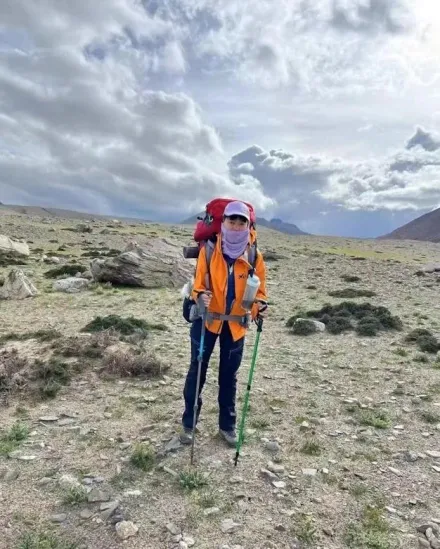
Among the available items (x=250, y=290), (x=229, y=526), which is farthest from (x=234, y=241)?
(x=229, y=526)

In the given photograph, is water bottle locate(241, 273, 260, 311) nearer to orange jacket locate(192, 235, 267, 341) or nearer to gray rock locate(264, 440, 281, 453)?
orange jacket locate(192, 235, 267, 341)

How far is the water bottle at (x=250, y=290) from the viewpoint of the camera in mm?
6297

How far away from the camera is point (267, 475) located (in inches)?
244

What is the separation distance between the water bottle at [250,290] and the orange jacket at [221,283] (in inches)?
3.4

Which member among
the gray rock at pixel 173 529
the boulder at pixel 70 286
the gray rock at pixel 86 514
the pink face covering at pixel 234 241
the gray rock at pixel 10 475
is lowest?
the gray rock at pixel 10 475

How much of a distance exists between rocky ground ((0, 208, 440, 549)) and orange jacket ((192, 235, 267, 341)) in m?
1.89

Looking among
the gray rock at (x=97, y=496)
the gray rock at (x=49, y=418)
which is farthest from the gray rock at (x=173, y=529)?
the gray rock at (x=49, y=418)

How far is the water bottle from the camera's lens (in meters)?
6.30

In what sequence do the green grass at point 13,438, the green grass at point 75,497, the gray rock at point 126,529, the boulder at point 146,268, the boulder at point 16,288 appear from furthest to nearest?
the boulder at point 146,268
the boulder at point 16,288
the green grass at point 13,438
the green grass at point 75,497
the gray rock at point 126,529

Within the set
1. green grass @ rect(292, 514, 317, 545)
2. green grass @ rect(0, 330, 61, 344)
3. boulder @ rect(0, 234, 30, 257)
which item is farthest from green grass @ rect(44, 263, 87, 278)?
green grass @ rect(292, 514, 317, 545)

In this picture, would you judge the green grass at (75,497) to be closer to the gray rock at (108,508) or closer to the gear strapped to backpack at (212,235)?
the gray rock at (108,508)

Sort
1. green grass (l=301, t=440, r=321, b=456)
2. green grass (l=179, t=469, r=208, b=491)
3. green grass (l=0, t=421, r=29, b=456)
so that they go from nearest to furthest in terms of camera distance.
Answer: green grass (l=179, t=469, r=208, b=491), green grass (l=0, t=421, r=29, b=456), green grass (l=301, t=440, r=321, b=456)

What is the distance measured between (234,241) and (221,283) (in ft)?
1.96

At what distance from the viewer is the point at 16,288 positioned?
18.2 meters
